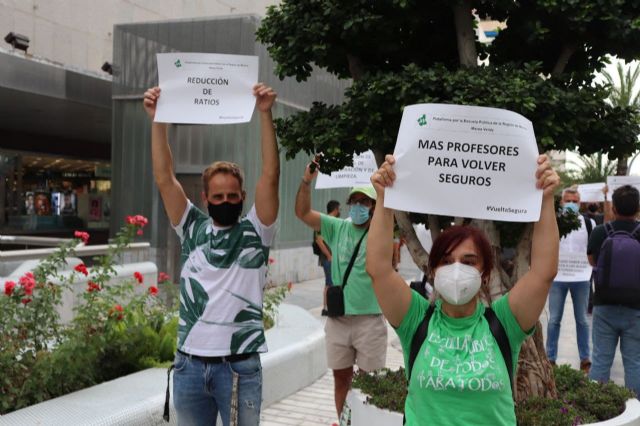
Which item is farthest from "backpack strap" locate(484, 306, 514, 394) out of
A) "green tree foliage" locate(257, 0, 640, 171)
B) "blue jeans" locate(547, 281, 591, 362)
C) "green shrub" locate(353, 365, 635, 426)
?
"blue jeans" locate(547, 281, 591, 362)

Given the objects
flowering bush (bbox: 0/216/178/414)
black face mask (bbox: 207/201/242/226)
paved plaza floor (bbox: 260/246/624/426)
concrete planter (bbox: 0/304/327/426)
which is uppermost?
black face mask (bbox: 207/201/242/226)

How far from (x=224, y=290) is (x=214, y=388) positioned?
0.46 meters

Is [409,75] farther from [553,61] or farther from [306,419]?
[306,419]

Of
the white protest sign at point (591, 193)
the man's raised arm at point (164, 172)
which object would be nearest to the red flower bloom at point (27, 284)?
the man's raised arm at point (164, 172)

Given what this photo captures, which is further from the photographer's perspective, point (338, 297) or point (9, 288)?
point (338, 297)

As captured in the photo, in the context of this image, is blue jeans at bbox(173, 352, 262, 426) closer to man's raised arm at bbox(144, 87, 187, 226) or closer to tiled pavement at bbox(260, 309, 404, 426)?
man's raised arm at bbox(144, 87, 187, 226)

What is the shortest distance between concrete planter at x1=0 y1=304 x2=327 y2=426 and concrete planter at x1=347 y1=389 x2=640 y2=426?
1.31m

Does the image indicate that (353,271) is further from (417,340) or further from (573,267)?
(573,267)

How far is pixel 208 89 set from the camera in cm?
371

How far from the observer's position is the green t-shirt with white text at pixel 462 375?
8.25 ft

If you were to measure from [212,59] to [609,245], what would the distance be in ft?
13.2

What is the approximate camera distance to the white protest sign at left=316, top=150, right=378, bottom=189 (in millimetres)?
5926

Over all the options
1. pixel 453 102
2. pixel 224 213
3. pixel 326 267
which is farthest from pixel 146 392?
pixel 326 267

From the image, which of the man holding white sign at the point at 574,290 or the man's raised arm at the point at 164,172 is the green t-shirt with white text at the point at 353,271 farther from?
the man holding white sign at the point at 574,290
